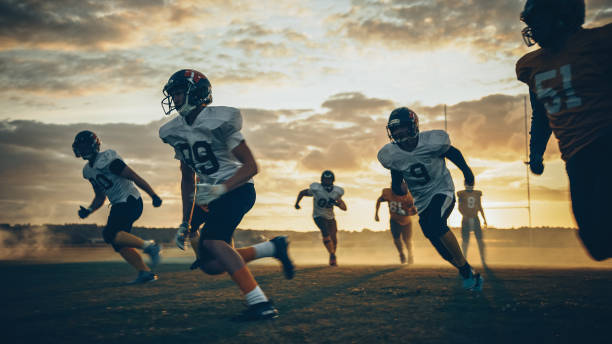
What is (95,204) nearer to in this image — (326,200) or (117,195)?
(117,195)

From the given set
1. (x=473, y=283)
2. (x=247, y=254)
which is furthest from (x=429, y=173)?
(x=247, y=254)

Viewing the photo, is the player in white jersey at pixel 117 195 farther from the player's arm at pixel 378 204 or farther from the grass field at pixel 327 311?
the player's arm at pixel 378 204

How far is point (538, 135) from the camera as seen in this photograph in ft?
12.1

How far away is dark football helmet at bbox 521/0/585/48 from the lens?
10.6ft

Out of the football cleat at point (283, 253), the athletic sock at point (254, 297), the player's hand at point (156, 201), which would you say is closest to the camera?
the athletic sock at point (254, 297)

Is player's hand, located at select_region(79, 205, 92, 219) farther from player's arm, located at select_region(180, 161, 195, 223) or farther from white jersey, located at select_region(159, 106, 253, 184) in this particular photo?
white jersey, located at select_region(159, 106, 253, 184)

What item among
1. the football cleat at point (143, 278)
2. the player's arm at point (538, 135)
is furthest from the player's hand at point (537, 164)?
the football cleat at point (143, 278)

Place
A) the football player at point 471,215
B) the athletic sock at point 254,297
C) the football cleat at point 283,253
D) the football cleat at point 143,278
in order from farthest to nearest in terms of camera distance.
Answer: the football player at point 471,215 → the football cleat at point 143,278 → the football cleat at point 283,253 → the athletic sock at point 254,297

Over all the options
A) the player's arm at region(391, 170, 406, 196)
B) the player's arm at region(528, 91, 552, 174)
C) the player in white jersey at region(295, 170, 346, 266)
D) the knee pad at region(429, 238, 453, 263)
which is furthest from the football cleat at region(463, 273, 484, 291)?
the player in white jersey at region(295, 170, 346, 266)

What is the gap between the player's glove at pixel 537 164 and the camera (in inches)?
142

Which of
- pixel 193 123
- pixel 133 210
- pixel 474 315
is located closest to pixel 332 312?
pixel 474 315

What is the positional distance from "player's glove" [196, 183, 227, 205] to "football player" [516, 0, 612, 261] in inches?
99.6

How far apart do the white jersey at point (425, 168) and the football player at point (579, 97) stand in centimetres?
206

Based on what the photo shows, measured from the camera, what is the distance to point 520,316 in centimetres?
373
